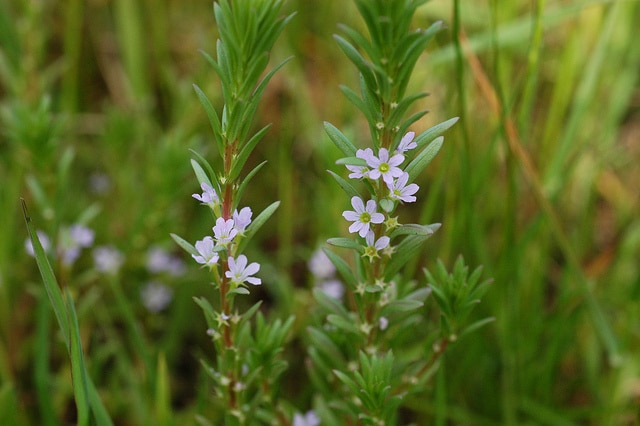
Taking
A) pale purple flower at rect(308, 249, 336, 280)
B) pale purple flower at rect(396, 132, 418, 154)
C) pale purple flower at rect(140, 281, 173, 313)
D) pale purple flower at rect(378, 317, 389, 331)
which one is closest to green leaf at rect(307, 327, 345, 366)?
pale purple flower at rect(378, 317, 389, 331)

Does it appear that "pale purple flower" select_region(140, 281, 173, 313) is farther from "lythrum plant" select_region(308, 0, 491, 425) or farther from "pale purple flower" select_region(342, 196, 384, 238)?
"pale purple flower" select_region(342, 196, 384, 238)

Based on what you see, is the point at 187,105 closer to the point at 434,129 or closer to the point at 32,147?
the point at 32,147

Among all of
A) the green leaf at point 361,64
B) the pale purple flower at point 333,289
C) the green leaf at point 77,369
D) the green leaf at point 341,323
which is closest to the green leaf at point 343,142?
the green leaf at point 361,64

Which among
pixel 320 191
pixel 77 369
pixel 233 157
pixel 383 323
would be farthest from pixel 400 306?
pixel 320 191

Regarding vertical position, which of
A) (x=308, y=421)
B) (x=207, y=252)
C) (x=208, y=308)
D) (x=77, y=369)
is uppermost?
(x=207, y=252)

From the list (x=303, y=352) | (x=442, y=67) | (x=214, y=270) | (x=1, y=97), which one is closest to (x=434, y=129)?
(x=214, y=270)

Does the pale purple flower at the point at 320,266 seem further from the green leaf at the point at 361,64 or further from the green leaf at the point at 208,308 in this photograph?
the green leaf at the point at 361,64

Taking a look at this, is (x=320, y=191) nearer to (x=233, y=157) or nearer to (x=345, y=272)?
(x=345, y=272)
